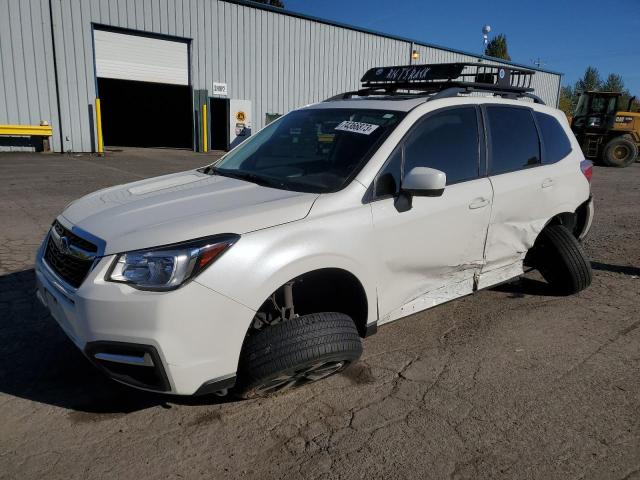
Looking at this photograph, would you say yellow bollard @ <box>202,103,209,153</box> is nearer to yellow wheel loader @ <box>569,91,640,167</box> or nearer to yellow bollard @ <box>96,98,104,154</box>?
yellow bollard @ <box>96,98,104,154</box>

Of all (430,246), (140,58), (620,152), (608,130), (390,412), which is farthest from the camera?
(620,152)

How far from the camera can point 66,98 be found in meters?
16.7

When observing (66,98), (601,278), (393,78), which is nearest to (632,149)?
(601,278)

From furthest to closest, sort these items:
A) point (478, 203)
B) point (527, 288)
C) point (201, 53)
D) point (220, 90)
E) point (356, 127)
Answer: point (220, 90)
point (201, 53)
point (527, 288)
point (478, 203)
point (356, 127)

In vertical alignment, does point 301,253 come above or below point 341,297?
above

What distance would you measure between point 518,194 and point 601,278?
2.03m

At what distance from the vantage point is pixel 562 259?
428cm

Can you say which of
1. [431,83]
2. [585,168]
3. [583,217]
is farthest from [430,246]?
[583,217]

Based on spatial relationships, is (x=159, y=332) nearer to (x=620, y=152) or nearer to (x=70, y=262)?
(x=70, y=262)

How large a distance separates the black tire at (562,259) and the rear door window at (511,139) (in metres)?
0.67

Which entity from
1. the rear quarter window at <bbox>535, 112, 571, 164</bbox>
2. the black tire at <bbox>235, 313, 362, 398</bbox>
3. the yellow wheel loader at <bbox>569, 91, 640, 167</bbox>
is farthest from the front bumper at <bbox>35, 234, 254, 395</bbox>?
the yellow wheel loader at <bbox>569, 91, 640, 167</bbox>

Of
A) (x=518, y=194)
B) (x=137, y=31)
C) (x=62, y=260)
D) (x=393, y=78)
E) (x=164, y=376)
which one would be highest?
(x=137, y=31)

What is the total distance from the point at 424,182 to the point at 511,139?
148 centimetres

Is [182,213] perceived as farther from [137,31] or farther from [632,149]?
[632,149]
